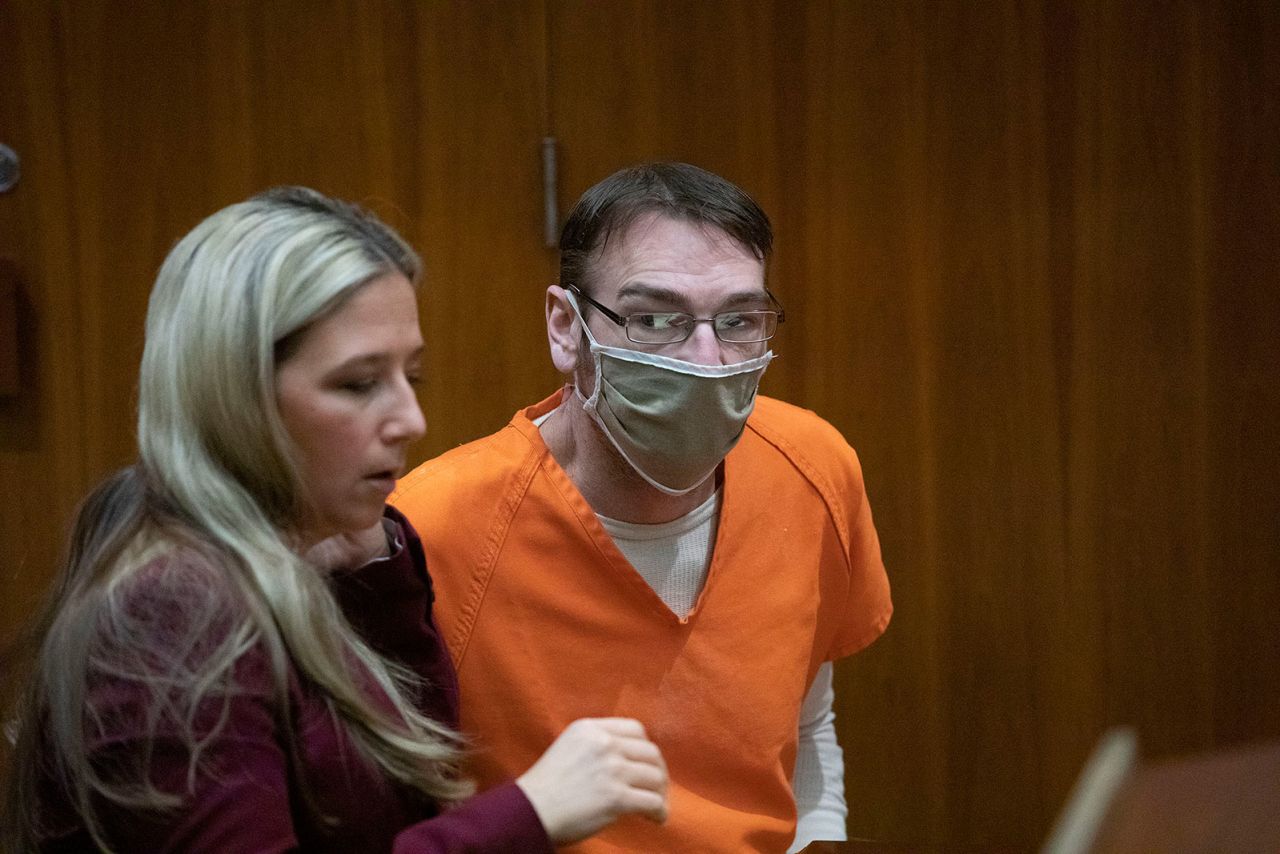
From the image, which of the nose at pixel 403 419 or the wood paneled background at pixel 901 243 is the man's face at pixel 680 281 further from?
the wood paneled background at pixel 901 243

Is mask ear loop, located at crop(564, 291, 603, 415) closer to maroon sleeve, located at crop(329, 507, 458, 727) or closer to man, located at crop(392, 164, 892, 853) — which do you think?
man, located at crop(392, 164, 892, 853)

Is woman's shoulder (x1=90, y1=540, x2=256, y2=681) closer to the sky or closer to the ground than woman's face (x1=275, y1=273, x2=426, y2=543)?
closer to the ground

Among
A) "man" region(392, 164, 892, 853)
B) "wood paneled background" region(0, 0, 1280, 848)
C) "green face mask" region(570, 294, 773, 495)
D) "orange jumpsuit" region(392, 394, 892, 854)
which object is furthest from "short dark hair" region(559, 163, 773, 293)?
"wood paneled background" region(0, 0, 1280, 848)

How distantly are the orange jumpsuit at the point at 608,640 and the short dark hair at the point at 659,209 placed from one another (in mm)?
248

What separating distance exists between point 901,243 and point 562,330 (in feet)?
2.89

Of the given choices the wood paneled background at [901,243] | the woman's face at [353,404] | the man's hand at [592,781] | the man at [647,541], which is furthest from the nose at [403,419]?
the wood paneled background at [901,243]

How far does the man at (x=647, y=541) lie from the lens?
5.05 ft

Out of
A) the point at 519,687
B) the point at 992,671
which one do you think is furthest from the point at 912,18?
the point at 519,687

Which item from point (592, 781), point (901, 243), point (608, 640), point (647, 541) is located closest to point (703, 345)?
point (647, 541)

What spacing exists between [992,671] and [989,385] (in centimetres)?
53

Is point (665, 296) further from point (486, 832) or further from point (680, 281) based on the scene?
point (486, 832)

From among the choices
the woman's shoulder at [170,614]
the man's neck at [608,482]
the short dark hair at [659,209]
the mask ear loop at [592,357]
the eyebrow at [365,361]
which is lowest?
the man's neck at [608,482]

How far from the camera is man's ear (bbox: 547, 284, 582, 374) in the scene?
5.36 feet

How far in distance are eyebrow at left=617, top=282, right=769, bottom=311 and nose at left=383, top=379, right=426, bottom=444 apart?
0.45 m
